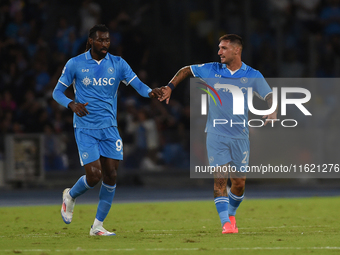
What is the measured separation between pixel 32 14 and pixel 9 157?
480 cm

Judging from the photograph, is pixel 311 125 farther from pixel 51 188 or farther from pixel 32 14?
pixel 32 14

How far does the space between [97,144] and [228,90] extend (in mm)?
1831

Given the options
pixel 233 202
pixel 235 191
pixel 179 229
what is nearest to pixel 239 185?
pixel 235 191

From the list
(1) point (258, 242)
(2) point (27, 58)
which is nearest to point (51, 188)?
(2) point (27, 58)

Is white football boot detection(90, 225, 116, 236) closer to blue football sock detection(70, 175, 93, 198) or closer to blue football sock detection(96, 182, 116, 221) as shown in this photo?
blue football sock detection(96, 182, 116, 221)

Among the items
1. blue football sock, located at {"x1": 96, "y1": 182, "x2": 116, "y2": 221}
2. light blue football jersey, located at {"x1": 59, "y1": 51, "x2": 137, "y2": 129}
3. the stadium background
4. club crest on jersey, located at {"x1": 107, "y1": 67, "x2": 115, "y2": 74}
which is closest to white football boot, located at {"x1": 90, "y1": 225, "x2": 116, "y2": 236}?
blue football sock, located at {"x1": 96, "y1": 182, "x2": 116, "y2": 221}

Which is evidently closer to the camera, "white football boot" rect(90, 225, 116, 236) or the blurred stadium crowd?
"white football boot" rect(90, 225, 116, 236)

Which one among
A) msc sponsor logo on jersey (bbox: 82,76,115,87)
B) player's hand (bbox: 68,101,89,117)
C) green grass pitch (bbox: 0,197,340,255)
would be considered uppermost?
msc sponsor logo on jersey (bbox: 82,76,115,87)

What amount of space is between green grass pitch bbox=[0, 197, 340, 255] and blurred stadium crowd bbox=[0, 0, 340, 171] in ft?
13.3

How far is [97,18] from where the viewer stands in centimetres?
1973

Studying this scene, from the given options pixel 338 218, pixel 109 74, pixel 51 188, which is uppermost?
pixel 109 74

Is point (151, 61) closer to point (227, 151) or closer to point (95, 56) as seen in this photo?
point (95, 56)

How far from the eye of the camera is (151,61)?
20.4 m

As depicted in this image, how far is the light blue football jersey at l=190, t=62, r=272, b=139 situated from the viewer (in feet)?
27.3
